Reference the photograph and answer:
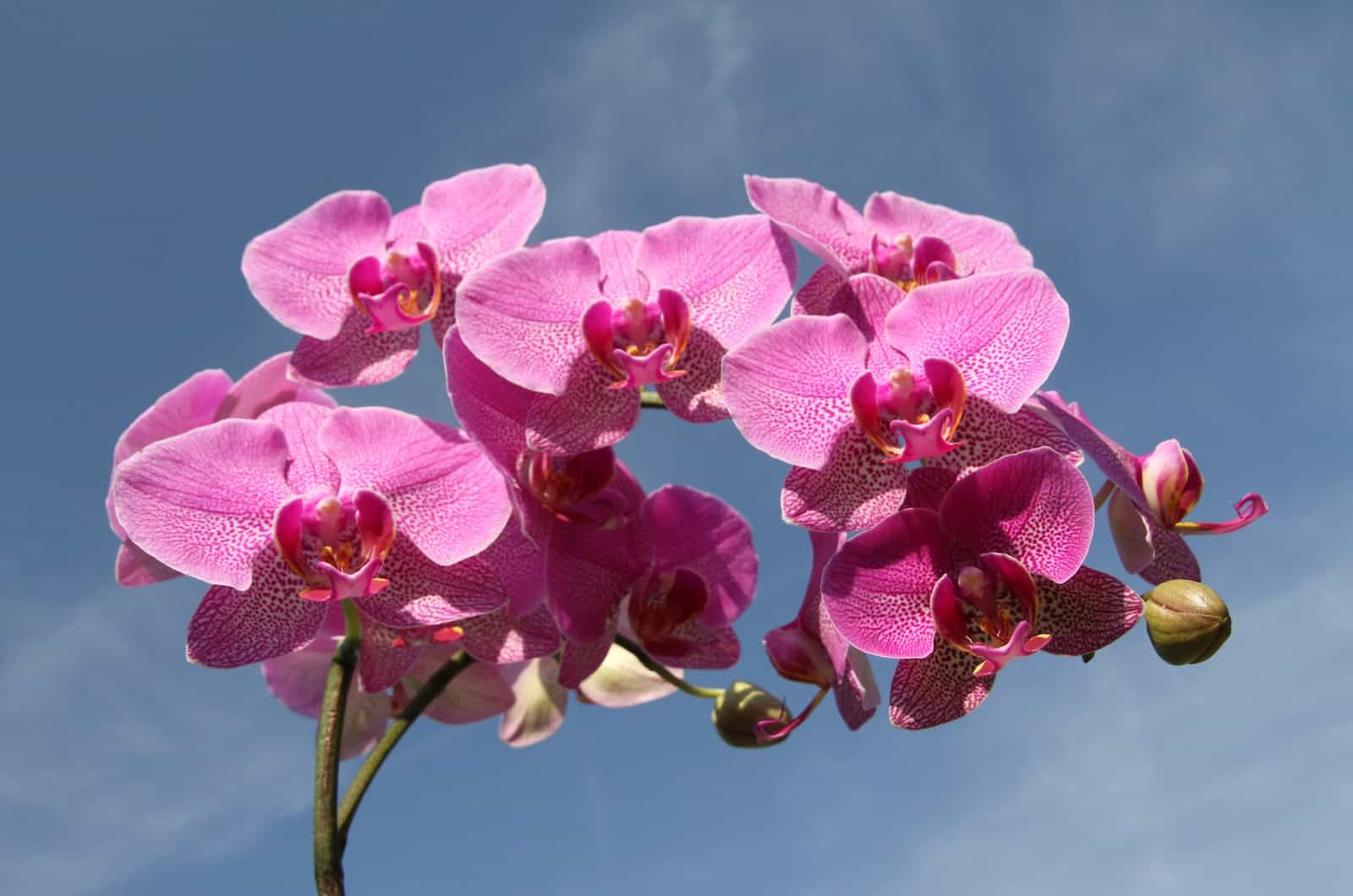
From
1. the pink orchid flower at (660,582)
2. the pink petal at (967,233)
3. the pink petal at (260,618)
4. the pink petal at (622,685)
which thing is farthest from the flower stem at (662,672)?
the pink petal at (967,233)

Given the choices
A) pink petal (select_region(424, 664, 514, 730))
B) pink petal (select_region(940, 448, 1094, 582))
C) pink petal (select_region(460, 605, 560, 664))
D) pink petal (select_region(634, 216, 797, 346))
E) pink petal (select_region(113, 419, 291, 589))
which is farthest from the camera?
pink petal (select_region(424, 664, 514, 730))

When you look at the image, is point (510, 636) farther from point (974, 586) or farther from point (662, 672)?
point (974, 586)

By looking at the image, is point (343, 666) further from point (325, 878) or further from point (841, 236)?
point (841, 236)

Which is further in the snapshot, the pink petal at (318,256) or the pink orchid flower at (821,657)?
the pink petal at (318,256)

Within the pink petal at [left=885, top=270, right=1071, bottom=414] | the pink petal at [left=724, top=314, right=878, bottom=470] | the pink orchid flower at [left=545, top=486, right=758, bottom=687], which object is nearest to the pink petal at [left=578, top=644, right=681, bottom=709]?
the pink orchid flower at [left=545, top=486, right=758, bottom=687]

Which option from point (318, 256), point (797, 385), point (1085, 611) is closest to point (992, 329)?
point (797, 385)

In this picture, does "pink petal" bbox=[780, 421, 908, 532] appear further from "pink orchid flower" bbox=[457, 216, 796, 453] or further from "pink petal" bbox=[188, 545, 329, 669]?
"pink petal" bbox=[188, 545, 329, 669]

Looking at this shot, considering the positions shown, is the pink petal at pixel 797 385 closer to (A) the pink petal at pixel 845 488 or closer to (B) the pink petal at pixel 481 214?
(A) the pink petal at pixel 845 488
